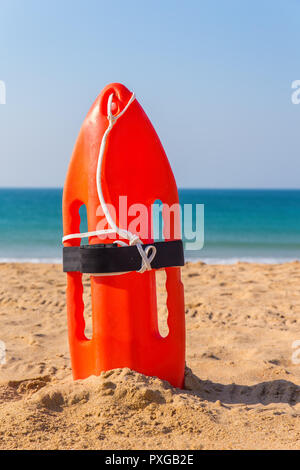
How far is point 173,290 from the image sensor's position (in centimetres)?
299

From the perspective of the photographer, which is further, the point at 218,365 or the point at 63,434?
the point at 218,365

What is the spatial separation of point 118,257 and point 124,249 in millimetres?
54

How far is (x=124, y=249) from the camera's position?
9.13ft

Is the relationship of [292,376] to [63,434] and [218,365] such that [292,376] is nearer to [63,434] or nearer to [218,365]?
[218,365]

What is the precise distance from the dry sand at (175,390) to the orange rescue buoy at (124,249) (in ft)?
0.52

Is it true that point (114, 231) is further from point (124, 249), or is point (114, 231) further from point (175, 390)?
point (175, 390)

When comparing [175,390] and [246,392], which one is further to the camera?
[246,392]

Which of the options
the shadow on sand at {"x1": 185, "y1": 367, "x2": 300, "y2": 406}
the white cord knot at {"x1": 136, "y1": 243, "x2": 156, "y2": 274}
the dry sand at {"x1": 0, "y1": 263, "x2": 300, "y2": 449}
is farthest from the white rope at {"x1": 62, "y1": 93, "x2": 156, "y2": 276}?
the shadow on sand at {"x1": 185, "y1": 367, "x2": 300, "y2": 406}

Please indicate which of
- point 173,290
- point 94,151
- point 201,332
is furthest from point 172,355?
point 201,332

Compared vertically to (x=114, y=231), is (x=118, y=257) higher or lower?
lower

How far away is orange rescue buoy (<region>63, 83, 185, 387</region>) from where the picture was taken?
2.85m

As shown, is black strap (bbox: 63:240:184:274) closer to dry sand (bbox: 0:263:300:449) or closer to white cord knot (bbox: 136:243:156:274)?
white cord knot (bbox: 136:243:156:274)

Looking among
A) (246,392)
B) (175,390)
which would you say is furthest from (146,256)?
(246,392)
